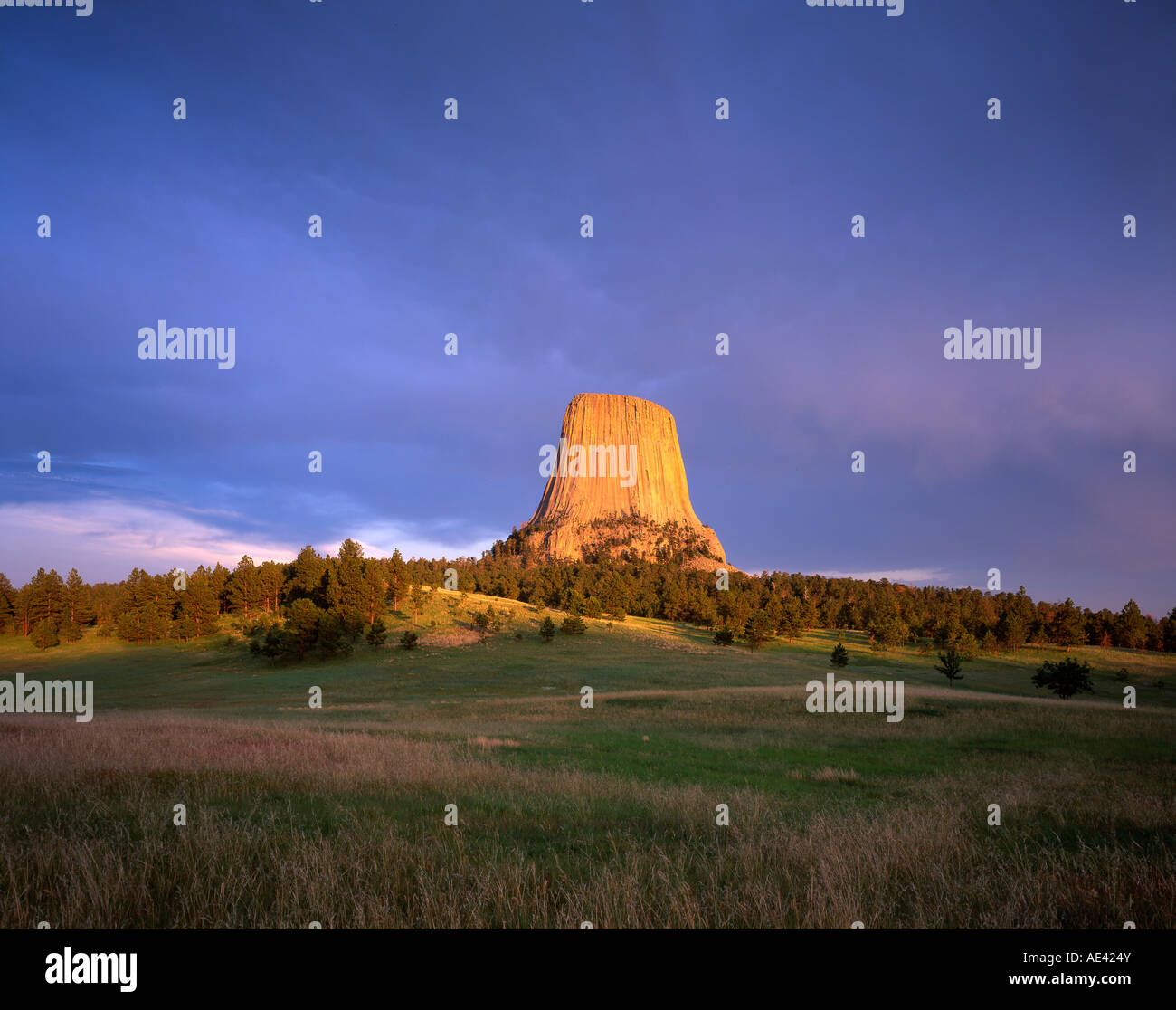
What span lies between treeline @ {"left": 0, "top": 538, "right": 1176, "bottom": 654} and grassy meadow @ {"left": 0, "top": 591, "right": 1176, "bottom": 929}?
47.0 m

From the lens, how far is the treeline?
6862cm

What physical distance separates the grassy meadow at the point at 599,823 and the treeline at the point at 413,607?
47019 millimetres

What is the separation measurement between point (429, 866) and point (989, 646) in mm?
89586

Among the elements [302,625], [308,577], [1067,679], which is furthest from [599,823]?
[308,577]

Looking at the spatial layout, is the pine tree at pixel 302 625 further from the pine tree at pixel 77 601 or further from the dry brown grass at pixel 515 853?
the dry brown grass at pixel 515 853

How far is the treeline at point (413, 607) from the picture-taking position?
6862 centimetres

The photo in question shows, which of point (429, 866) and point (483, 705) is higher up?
point (429, 866)

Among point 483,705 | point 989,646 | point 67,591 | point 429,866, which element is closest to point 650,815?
point 429,866

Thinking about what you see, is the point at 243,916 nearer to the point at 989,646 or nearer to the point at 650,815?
the point at 650,815

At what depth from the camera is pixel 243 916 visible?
4.77 meters

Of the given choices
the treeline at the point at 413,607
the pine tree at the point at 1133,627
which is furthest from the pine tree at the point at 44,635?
the pine tree at the point at 1133,627
